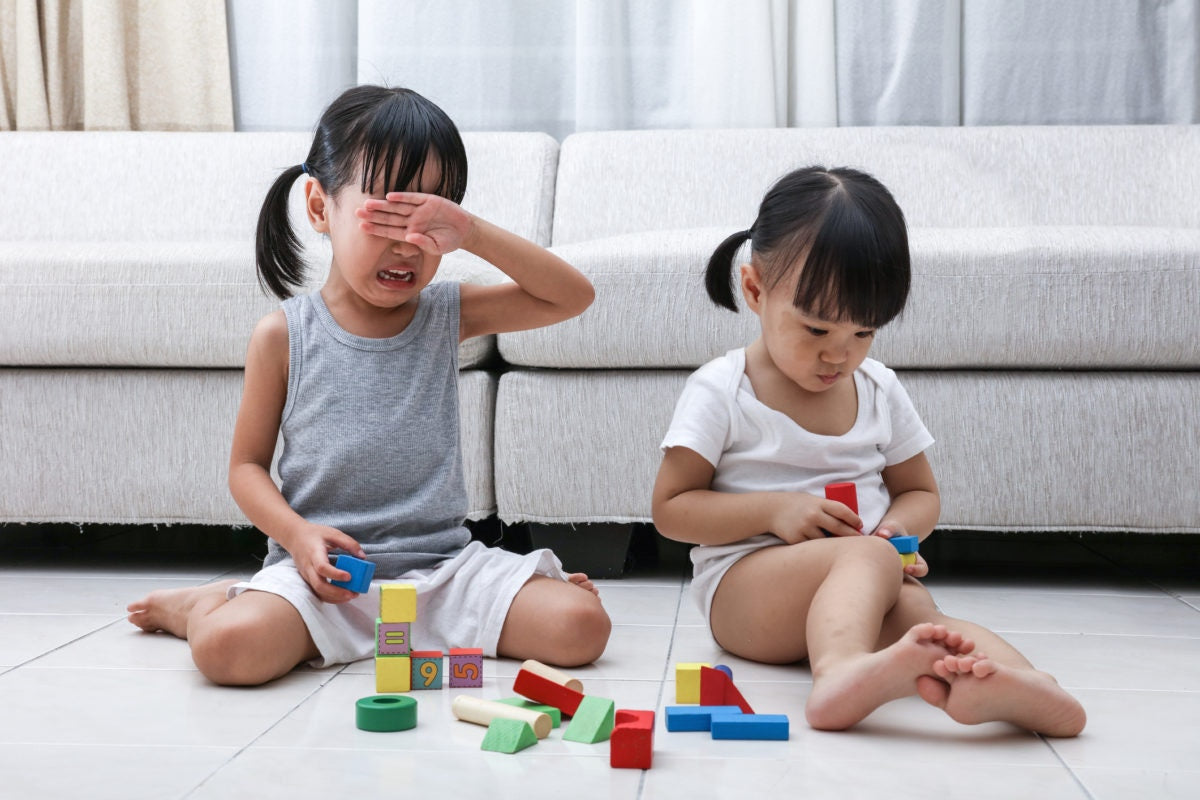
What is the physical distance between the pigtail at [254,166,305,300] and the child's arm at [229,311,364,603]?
0.33ft

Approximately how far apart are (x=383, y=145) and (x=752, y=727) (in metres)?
0.67

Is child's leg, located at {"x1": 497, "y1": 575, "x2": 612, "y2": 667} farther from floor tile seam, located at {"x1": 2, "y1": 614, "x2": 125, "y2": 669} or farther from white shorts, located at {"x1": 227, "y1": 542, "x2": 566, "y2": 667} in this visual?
floor tile seam, located at {"x1": 2, "y1": 614, "x2": 125, "y2": 669}

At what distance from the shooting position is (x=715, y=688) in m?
1.04

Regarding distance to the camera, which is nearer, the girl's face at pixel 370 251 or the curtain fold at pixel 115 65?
the girl's face at pixel 370 251

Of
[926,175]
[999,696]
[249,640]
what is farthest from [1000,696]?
[926,175]

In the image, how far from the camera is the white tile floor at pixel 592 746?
2.75 feet

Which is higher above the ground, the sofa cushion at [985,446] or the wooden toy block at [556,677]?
the sofa cushion at [985,446]

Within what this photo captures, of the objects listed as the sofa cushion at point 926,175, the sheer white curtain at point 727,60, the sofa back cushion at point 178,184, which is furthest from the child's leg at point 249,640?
the sheer white curtain at point 727,60

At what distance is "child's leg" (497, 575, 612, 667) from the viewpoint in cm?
118

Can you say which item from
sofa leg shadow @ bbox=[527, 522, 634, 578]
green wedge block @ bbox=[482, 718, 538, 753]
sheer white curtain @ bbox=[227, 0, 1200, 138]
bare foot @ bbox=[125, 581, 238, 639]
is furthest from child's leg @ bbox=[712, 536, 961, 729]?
sheer white curtain @ bbox=[227, 0, 1200, 138]

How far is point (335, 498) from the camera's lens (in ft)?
4.21

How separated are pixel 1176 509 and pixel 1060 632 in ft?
1.09

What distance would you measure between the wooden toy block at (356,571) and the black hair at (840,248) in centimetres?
48

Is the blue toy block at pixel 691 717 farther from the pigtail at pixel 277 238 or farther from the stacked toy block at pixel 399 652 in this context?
the pigtail at pixel 277 238
